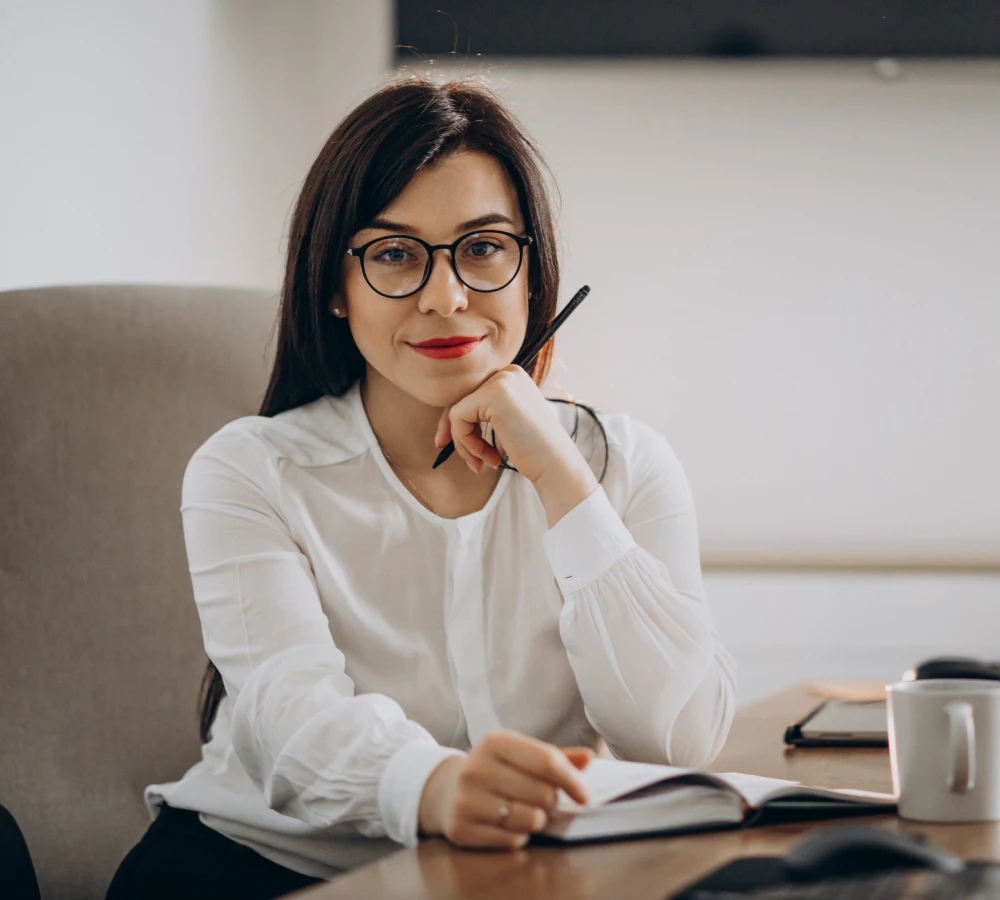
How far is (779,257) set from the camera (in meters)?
2.58

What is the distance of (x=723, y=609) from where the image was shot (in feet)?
8.41

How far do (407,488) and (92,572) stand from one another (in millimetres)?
398

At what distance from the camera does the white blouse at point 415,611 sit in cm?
102

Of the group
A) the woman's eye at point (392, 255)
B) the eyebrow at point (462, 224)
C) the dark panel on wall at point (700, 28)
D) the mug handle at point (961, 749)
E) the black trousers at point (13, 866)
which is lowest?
the black trousers at point (13, 866)

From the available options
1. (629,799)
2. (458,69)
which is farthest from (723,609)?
(629,799)

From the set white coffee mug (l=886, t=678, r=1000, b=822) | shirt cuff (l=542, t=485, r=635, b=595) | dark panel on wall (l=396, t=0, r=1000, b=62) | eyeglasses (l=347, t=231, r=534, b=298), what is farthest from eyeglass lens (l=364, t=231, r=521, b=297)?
dark panel on wall (l=396, t=0, r=1000, b=62)

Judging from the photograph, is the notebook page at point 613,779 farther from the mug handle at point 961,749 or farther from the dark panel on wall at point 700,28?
the dark panel on wall at point 700,28

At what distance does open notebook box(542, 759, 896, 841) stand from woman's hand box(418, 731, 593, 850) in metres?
0.02

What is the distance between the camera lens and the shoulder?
117 cm

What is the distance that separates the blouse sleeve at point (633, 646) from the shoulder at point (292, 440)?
0.89 ft

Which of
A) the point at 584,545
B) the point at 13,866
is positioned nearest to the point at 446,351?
the point at 584,545

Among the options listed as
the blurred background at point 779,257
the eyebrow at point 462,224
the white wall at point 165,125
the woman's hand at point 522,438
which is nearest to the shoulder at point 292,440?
the woman's hand at point 522,438

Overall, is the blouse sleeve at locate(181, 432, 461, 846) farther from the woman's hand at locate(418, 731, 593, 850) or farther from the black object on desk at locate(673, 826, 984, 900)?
the black object on desk at locate(673, 826, 984, 900)

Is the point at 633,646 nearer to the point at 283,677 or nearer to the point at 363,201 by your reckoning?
the point at 283,677
